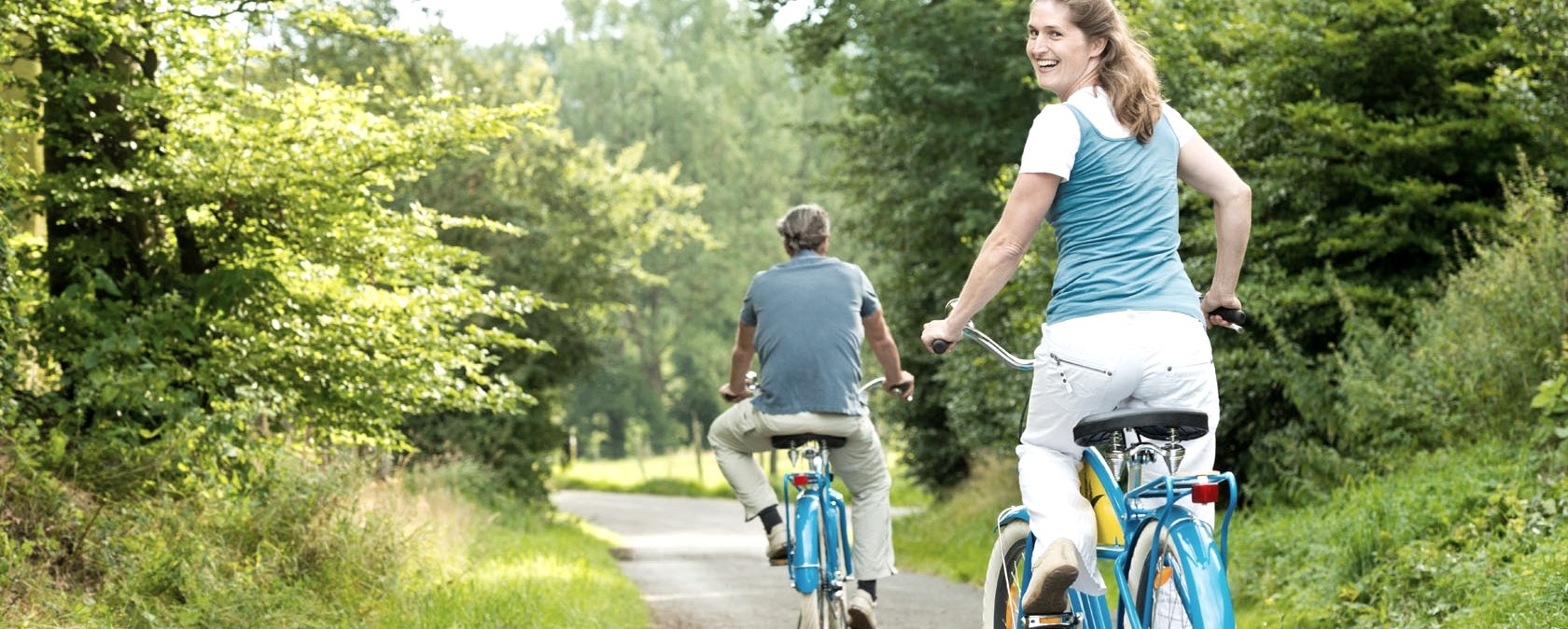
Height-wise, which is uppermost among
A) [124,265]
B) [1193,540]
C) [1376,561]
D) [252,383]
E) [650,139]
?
[650,139]

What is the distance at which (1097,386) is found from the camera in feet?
13.0

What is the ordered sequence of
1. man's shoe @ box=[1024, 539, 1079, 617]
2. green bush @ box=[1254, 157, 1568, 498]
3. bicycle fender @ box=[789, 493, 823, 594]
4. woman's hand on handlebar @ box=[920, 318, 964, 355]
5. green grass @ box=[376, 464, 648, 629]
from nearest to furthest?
man's shoe @ box=[1024, 539, 1079, 617], woman's hand on handlebar @ box=[920, 318, 964, 355], bicycle fender @ box=[789, 493, 823, 594], green grass @ box=[376, 464, 648, 629], green bush @ box=[1254, 157, 1568, 498]

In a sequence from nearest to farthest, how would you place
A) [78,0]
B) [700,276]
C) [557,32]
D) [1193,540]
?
[1193,540]
[78,0]
[700,276]
[557,32]

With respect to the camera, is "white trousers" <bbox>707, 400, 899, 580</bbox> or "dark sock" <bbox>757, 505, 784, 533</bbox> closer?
"white trousers" <bbox>707, 400, 899, 580</bbox>

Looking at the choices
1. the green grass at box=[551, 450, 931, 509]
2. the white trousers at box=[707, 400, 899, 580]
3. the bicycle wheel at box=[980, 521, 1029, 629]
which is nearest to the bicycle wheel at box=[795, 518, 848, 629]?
the white trousers at box=[707, 400, 899, 580]

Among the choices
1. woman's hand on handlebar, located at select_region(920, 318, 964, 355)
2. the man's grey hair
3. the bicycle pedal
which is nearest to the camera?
woman's hand on handlebar, located at select_region(920, 318, 964, 355)

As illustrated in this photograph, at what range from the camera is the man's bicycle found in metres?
3.62

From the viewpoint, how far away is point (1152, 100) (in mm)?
4121

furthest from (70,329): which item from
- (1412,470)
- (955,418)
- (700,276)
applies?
(700,276)

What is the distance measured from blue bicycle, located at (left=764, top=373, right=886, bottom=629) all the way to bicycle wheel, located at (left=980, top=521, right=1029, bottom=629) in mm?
1666

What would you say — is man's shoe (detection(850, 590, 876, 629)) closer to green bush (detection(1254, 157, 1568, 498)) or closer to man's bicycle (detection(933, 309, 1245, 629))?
man's bicycle (detection(933, 309, 1245, 629))

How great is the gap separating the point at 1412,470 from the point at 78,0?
7743 mm

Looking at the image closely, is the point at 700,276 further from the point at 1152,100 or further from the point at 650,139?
the point at 1152,100

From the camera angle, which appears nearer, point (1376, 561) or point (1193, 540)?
point (1193, 540)
